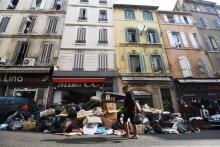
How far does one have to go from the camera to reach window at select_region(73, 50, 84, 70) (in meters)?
14.7

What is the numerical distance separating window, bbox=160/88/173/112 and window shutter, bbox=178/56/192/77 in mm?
2415

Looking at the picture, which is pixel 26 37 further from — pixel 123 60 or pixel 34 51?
pixel 123 60

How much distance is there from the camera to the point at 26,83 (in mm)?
13531

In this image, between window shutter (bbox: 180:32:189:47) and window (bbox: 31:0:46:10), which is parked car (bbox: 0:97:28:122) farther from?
window shutter (bbox: 180:32:189:47)

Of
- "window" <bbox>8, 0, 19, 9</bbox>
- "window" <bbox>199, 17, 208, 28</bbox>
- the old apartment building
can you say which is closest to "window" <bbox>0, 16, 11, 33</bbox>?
the old apartment building

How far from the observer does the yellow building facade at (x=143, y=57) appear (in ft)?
47.9

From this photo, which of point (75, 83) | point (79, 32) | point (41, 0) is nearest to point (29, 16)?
point (41, 0)

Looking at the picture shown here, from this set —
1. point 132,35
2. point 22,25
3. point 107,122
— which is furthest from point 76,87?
point 22,25

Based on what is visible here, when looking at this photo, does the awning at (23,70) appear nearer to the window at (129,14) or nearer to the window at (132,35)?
the window at (132,35)

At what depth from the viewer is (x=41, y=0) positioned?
18.9m

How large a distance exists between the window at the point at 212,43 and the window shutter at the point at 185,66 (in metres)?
3.86

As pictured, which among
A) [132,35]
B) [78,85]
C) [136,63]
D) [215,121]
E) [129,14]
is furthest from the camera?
[129,14]

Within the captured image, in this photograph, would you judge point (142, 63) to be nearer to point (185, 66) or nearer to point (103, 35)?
point (185, 66)

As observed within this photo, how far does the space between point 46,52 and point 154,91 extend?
9267 millimetres
